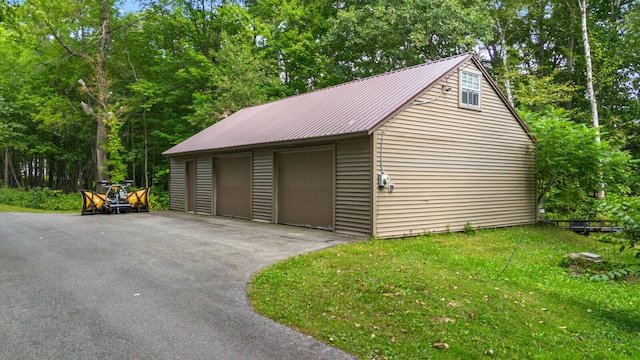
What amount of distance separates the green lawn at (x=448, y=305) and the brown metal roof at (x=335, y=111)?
3.65 m

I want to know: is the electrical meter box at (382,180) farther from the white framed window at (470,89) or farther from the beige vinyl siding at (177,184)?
the beige vinyl siding at (177,184)

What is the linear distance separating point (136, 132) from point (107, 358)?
2562 cm

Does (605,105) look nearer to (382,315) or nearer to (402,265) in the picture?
(402,265)

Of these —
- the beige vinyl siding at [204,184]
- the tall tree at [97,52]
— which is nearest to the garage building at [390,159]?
the beige vinyl siding at [204,184]

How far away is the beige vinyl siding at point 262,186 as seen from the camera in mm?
12352

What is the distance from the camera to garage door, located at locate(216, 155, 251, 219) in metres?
13.5

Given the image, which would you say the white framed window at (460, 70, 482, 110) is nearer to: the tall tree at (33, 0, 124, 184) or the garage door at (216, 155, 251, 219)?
the garage door at (216, 155, 251, 219)

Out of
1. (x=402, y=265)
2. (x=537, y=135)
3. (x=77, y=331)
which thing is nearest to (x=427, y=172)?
(x=402, y=265)

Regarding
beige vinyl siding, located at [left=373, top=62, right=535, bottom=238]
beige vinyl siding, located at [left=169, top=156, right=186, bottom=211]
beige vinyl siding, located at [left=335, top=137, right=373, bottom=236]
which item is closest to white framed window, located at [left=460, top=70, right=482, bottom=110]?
beige vinyl siding, located at [left=373, top=62, right=535, bottom=238]

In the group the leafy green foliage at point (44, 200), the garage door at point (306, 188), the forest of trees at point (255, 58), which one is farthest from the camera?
the leafy green foliage at point (44, 200)

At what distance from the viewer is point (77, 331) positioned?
374 cm

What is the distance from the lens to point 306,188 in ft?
36.8

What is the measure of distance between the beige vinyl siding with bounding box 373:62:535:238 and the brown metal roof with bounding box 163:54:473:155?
44 centimetres

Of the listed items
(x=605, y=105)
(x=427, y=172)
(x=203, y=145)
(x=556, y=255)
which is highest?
(x=605, y=105)
